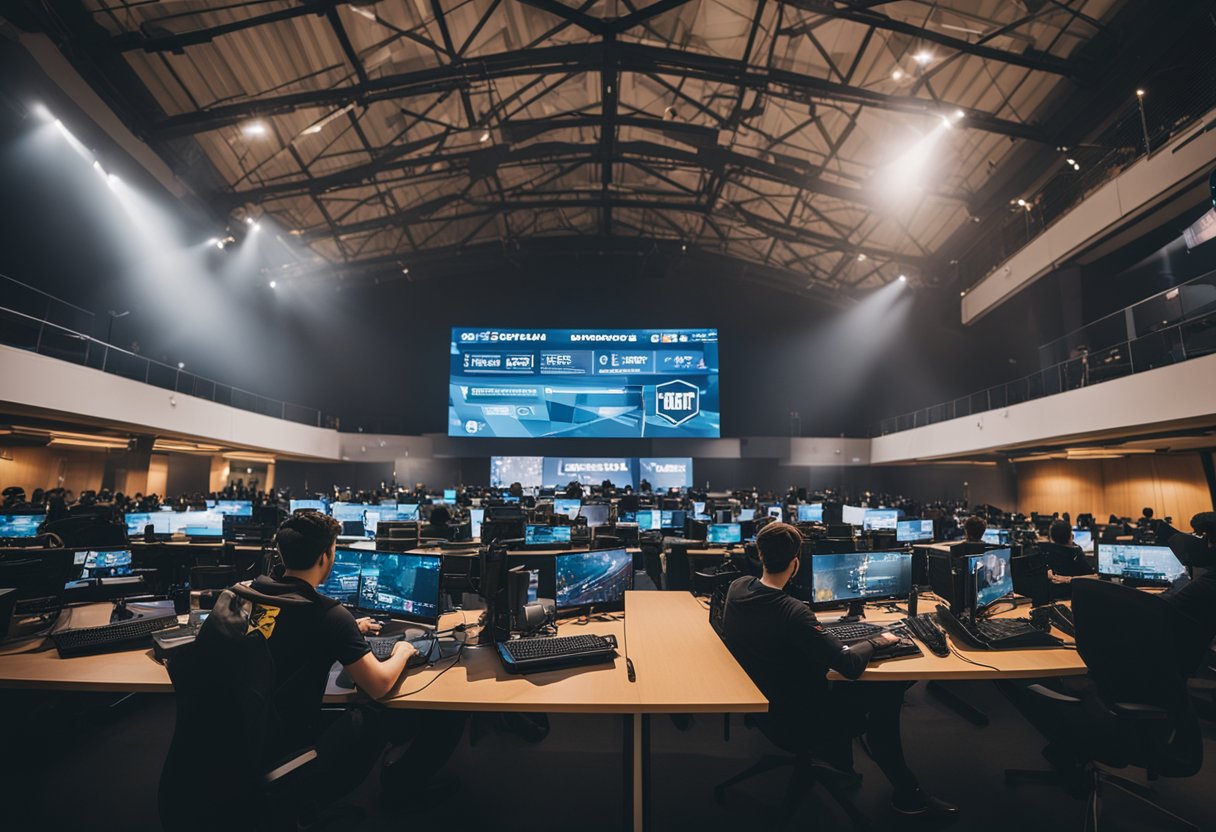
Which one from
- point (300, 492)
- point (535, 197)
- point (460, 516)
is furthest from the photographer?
point (300, 492)

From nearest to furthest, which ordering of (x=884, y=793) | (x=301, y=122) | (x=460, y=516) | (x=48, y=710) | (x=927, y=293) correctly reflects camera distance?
(x=884, y=793) < (x=48, y=710) < (x=460, y=516) < (x=301, y=122) < (x=927, y=293)

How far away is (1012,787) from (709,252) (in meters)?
16.4

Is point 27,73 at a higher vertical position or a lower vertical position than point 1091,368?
higher

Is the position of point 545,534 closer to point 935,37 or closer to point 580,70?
point 580,70

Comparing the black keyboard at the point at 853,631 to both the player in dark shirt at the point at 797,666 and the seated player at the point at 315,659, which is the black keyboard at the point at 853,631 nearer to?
the player in dark shirt at the point at 797,666

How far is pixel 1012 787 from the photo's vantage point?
282cm

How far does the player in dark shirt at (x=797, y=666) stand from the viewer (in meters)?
2.33

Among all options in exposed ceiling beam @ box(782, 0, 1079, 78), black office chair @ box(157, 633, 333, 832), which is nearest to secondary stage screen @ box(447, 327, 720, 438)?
exposed ceiling beam @ box(782, 0, 1079, 78)

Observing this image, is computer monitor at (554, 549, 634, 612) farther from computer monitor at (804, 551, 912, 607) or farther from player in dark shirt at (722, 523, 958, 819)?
computer monitor at (804, 551, 912, 607)

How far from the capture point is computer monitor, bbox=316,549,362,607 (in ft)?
9.89

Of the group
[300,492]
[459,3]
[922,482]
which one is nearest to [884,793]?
[459,3]

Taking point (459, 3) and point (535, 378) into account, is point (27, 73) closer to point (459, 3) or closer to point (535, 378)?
point (459, 3)

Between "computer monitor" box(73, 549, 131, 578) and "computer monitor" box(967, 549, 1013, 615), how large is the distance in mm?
A: 5690

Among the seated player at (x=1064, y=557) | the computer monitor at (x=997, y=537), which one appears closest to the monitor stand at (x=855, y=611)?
the seated player at (x=1064, y=557)
